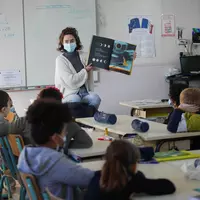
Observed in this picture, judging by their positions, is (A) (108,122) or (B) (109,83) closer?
(A) (108,122)

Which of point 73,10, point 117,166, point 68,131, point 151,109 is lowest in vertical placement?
point 151,109

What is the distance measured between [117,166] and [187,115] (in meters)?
1.91

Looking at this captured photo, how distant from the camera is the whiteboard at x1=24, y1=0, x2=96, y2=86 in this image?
6.21 metres

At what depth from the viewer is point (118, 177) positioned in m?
1.61

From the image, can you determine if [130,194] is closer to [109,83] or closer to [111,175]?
[111,175]

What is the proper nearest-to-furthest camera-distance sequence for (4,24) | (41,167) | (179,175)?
(41,167), (179,175), (4,24)

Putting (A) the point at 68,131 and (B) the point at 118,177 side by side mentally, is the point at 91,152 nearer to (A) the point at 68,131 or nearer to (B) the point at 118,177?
(A) the point at 68,131

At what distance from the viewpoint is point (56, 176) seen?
1.93 meters

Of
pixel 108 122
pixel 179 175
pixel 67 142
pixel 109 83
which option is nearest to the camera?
pixel 179 175

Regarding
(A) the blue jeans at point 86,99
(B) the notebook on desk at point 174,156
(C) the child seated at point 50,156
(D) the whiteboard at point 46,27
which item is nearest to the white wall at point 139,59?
→ (D) the whiteboard at point 46,27

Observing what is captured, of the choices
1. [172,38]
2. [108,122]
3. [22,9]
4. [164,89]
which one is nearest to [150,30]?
[172,38]

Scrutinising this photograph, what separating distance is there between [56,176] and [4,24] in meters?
4.51

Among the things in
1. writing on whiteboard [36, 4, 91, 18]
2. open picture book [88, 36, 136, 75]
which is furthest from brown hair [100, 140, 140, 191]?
writing on whiteboard [36, 4, 91, 18]

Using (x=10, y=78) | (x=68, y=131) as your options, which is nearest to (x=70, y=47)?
(x=10, y=78)
